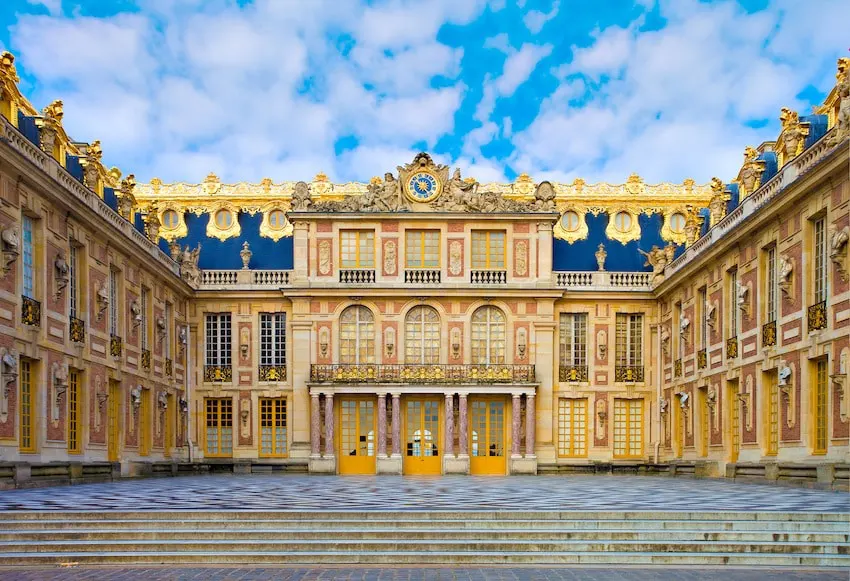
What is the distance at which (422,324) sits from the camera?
41438mm

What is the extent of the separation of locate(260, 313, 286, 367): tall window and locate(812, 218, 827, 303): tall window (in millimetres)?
23477

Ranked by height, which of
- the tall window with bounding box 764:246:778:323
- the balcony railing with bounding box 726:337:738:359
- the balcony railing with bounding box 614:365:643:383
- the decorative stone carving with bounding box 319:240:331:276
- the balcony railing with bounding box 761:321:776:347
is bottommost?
the balcony railing with bounding box 614:365:643:383

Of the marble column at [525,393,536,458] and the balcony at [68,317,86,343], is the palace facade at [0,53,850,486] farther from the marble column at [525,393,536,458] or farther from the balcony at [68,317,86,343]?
the balcony at [68,317,86,343]

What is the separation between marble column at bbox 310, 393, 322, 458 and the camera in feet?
131

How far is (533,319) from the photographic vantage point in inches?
1630

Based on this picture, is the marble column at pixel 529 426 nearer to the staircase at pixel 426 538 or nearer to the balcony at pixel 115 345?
the balcony at pixel 115 345

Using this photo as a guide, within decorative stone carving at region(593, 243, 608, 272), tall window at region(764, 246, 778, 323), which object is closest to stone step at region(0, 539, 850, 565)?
tall window at region(764, 246, 778, 323)

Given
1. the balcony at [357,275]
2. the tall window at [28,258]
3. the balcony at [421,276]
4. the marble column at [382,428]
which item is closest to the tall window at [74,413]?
the tall window at [28,258]

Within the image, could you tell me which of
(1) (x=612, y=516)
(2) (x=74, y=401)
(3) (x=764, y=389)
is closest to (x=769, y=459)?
(3) (x=764, y=389)

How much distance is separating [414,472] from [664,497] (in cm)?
2068

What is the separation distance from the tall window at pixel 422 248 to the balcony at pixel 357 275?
1597 mm

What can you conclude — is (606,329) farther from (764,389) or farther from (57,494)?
(57,494)

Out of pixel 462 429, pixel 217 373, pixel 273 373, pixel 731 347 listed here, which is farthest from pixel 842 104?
pixel 217 373

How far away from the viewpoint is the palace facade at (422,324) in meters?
32.0
